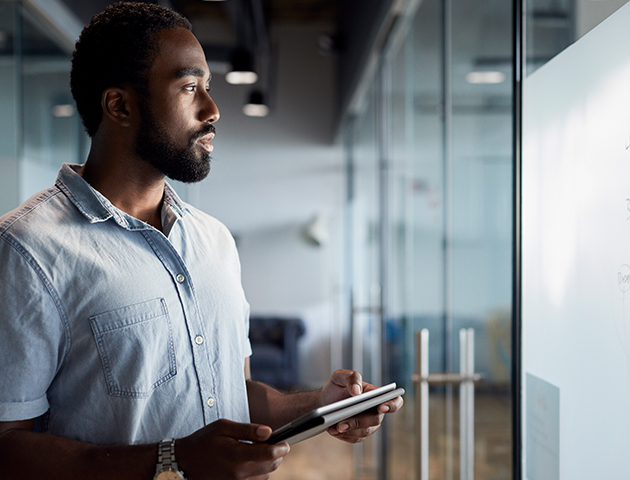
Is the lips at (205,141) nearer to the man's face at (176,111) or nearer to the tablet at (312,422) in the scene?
the man's face at (176,111)

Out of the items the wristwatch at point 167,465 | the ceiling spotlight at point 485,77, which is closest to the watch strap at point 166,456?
the wristwatch at point 167,465

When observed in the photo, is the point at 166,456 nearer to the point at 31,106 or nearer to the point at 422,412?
the point at 422,412

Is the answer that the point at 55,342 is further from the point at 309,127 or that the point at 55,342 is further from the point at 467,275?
the point at 309,127

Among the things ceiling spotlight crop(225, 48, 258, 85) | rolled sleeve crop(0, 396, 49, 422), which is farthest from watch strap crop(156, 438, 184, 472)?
ceiling spotlight crop(225, 48, 258, 85)

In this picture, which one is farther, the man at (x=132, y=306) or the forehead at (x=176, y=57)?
the forehead at (x=176, y=57)

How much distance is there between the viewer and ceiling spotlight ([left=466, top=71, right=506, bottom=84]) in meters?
1.35

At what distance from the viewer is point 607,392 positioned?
83cm

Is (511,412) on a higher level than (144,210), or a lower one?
lower

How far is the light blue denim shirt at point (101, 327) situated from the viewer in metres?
0.89

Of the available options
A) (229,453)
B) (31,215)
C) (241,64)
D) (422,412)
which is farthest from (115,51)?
(241,64)

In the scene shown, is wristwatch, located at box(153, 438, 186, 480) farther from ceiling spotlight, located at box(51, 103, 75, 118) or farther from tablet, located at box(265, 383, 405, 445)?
ceiling spotlight, located at box(51, 103, 75, 118)

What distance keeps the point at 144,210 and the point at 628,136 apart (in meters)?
0.88

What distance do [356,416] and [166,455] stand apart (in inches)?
12.9

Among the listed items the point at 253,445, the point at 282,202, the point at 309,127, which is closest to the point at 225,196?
the point at 282,202
